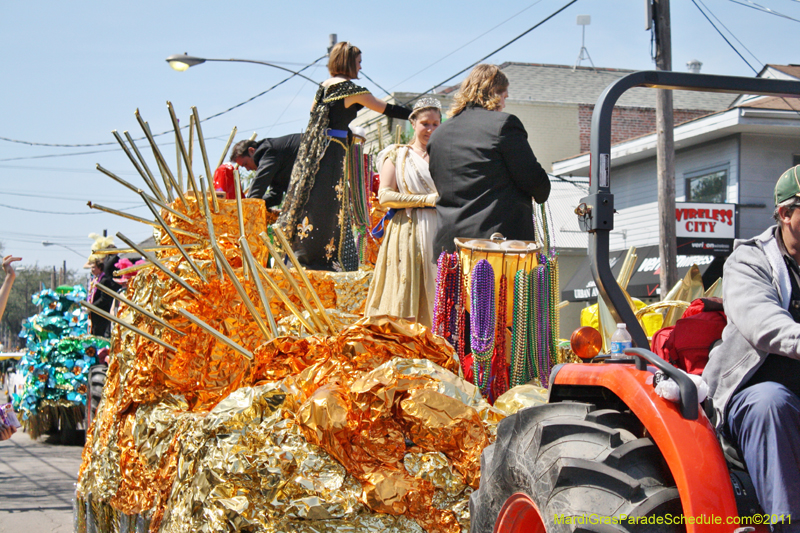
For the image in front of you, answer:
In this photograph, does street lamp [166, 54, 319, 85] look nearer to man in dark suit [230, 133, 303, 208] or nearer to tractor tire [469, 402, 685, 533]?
man in dark suit [230, 133, 303, 208]

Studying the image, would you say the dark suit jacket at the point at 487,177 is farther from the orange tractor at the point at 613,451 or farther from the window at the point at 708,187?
the window at the point at 708,187

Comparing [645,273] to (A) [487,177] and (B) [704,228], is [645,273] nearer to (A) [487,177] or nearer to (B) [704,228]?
(B) [704,228]

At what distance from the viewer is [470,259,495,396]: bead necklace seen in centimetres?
359

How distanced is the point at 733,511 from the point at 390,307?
2.76 meters

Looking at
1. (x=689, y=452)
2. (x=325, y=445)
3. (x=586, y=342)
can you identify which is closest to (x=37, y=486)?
(x=325, y=445)

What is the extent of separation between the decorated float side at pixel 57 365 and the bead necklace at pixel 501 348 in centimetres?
651

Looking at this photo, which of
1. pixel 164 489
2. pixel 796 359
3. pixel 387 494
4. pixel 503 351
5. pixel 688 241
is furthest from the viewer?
pixel 688 241

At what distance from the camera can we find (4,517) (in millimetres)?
5613

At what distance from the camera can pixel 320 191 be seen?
5.14 m

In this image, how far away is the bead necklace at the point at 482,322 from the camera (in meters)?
3.59

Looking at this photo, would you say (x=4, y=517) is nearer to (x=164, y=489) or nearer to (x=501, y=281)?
(x=164, y=489)

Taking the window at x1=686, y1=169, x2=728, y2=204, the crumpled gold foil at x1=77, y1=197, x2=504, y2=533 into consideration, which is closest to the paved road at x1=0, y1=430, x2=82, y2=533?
the crumpled gold foil at x1=77, y1=197, x2=504, y2=533

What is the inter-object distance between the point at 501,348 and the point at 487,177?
0.86 m

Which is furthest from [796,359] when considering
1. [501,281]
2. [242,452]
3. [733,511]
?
[501,281]
